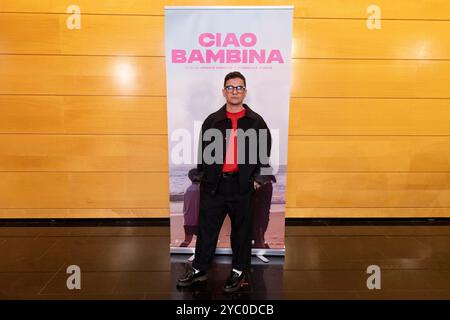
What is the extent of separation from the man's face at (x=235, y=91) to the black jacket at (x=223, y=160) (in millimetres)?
116

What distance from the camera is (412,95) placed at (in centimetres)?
398

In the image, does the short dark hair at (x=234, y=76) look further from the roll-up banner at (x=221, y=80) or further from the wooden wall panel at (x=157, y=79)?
the wooden wall panel at (x=157, y=79)

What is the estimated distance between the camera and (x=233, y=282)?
2.80m

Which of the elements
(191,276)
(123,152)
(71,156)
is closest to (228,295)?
(191,276)

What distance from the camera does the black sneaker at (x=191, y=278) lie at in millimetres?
2828

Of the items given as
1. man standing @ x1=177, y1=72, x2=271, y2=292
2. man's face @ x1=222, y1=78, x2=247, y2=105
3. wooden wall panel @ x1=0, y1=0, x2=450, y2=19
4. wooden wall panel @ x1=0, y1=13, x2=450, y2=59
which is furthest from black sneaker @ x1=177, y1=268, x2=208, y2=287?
wooden wall panel @ x1=0, y1=0, x2=450, y2=19

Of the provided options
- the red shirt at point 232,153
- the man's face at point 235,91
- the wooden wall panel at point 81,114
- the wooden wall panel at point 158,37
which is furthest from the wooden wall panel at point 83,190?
the man's face at point 235,91

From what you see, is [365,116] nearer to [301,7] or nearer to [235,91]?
[301,7]

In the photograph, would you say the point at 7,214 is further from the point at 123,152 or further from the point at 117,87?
the point at 117,87

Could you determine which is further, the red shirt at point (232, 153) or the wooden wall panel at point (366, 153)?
the wooden wall panel at point (366, 153)

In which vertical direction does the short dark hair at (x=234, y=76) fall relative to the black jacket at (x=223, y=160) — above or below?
above

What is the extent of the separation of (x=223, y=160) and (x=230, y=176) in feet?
0.42

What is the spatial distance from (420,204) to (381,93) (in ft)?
4.25

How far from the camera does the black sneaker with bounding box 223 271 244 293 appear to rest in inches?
109
